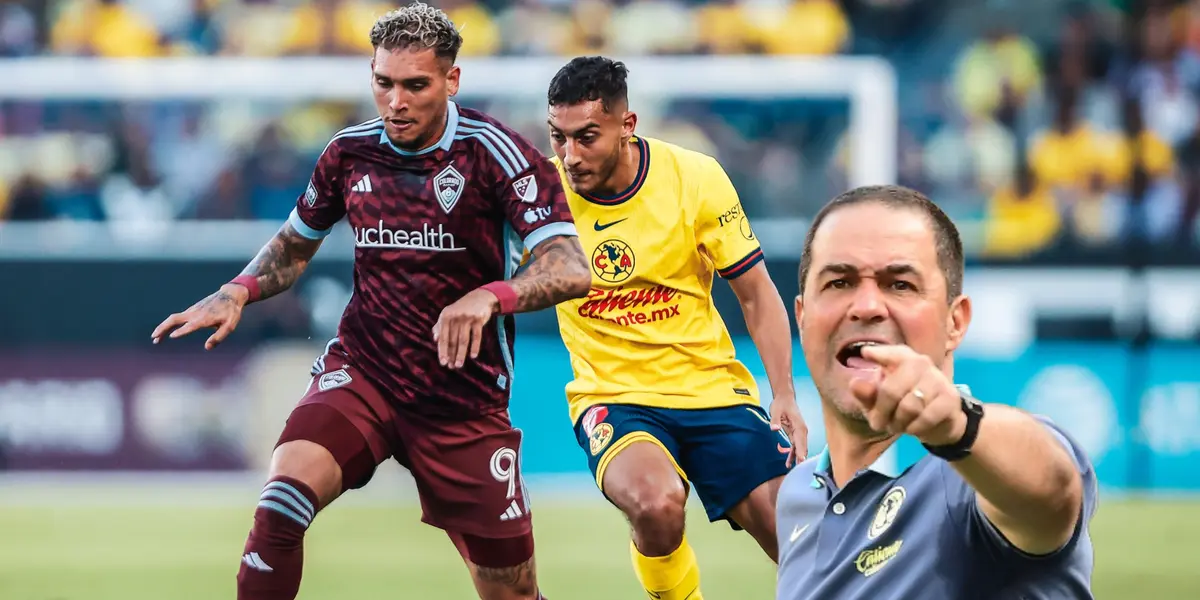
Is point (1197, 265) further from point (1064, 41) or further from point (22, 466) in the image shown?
point (22, 466)

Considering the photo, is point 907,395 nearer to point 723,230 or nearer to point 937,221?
point 937,221

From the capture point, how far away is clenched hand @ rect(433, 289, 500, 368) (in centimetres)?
498

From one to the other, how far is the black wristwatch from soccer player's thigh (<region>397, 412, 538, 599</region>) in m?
3.96

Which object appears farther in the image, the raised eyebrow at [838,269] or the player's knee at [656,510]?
the player's knee at [656,510]

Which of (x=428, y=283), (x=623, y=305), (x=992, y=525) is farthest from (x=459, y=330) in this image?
(x=992, y=525)

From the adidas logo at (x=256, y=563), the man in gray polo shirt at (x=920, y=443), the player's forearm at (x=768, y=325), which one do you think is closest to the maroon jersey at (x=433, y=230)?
the adidas logo at (x=256, y=563)

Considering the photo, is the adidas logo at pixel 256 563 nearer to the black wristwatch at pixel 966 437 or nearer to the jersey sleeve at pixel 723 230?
the jersey sleeve at pixel 723 230

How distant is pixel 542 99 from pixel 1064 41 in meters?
5.44

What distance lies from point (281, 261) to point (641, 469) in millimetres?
1684

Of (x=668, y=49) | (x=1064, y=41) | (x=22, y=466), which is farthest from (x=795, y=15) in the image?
Result: (x=22, y=466)

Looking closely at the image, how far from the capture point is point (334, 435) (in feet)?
18.8

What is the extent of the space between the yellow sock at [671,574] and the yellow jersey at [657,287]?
0.65 m

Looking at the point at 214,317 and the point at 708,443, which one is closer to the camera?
the point at 214,317

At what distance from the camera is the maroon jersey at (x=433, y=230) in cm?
586
